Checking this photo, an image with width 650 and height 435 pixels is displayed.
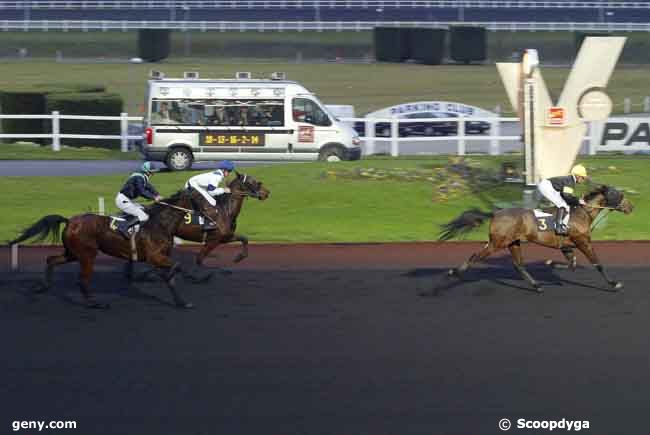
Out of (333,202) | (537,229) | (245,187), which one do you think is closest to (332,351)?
(537,229)

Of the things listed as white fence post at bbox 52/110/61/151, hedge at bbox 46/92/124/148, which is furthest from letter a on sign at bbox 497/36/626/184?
hedge at bbox 46/92/124/148

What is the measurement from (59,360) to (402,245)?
281 inches

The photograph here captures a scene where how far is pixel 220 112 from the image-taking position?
79.3 feet

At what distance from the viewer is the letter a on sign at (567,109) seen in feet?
57.8

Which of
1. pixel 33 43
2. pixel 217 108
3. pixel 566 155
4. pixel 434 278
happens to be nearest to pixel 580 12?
pixel 33 43

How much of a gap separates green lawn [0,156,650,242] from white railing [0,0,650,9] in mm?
49314

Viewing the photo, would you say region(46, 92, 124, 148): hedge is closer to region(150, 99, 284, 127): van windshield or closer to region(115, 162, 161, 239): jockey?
region(150, 99, 284, 127): van windshield

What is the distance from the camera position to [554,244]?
1270 centimetres

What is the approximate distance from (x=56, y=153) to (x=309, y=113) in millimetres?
6746

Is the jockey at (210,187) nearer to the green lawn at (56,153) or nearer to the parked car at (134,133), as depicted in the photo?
the green lawn at (56,153)

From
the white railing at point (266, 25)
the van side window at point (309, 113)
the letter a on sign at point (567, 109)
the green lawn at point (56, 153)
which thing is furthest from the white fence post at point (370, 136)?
the white railing at point (266, 25)

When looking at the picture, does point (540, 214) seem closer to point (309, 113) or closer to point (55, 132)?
point (309, 113)

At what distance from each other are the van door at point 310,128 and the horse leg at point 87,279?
41.4 feet

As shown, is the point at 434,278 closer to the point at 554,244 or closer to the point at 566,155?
the point at 554,244
